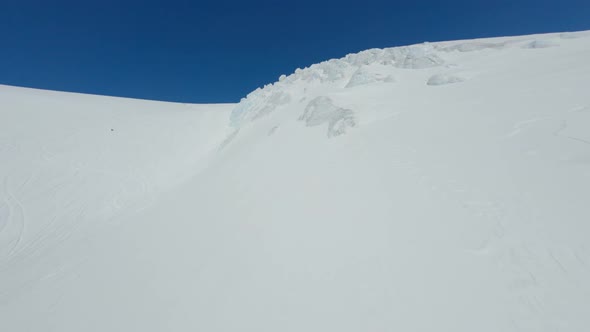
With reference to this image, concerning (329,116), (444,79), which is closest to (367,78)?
(444,79)

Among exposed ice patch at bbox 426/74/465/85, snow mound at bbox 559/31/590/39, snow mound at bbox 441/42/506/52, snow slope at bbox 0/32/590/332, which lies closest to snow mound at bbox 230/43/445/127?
snow mound at bbox 441/42/506/52

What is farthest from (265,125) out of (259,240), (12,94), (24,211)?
(12,94)

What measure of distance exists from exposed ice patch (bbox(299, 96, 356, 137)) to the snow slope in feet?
0.26

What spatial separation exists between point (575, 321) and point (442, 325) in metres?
0.96

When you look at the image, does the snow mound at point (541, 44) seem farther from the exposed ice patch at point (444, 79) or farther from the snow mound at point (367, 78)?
the snow mound at point (367, 78)

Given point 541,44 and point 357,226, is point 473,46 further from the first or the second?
point 357,226

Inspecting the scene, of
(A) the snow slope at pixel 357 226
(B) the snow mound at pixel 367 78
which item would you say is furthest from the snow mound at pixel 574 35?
(B) the snow mound at pixel 367 78

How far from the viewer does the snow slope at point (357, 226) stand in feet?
9.18

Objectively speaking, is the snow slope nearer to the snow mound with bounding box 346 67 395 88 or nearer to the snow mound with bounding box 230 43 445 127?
the snow mound with bounding box 346 67 395 88

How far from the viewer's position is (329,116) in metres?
9.74

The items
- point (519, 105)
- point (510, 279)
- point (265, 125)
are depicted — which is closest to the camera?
point (510, 279)

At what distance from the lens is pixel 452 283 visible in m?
2.81

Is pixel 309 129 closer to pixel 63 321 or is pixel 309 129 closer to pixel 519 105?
pixel 519 105

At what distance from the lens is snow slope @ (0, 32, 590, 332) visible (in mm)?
2799
